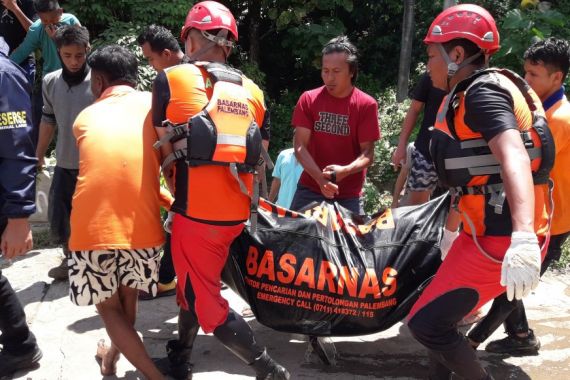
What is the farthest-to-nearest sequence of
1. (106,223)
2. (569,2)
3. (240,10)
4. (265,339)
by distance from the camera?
1. (569,2)
2. (240,10)
3. (265,339)
4. (106,223)

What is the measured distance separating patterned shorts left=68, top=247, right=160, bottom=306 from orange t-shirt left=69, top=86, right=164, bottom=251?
0.08m

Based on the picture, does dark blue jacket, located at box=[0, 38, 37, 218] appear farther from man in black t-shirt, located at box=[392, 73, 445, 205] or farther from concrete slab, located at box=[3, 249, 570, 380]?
man in black t-shirt, located at box=[392, 73, 445, 205]

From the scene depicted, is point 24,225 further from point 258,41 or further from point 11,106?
point 258,41

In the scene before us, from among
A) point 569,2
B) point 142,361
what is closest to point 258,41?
point 569,2

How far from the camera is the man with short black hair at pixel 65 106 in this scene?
4363 mm

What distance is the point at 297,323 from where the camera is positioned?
3518 millimetres

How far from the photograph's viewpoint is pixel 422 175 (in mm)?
4562

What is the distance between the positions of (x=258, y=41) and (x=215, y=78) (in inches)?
296

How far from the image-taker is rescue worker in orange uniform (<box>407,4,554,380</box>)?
106 inches

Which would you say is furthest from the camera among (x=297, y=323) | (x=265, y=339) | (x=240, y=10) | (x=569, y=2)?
(x=569, y=2)

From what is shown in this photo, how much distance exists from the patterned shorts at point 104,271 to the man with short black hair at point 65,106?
5.21ft

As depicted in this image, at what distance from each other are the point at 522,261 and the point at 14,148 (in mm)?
2411

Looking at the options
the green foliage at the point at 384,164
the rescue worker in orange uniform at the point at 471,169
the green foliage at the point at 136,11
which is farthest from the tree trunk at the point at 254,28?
the rescue worker in orange uniform at the point at 471,169

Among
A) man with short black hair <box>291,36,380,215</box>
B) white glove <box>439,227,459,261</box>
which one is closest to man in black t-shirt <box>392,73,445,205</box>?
man with short black hair <box>291,36,380,215</box>
